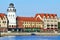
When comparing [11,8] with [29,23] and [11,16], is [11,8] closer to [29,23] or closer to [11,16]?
[11,16]

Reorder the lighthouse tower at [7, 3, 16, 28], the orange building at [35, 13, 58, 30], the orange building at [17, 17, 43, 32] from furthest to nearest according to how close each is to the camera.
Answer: the orange building at [35, 13, 58, 30], the orange building at [17, 17, 43, 32], the lighthouse tower at [7, 3, 16, 28]

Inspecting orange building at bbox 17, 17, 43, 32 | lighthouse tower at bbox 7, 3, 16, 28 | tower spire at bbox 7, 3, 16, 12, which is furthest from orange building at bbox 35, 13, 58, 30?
tower spire at bbox 7, 3, 16, 12

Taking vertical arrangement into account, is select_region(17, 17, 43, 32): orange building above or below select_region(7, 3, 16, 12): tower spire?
below

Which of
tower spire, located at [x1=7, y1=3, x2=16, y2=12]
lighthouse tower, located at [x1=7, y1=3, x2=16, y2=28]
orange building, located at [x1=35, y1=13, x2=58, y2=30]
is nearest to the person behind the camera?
tower spire, located at [x1=7, y1=3, x2=16, y2=12]

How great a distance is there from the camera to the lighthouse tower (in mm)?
108875

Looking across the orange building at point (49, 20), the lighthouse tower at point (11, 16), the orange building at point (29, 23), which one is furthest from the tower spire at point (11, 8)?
the orange building at point (49, 20)

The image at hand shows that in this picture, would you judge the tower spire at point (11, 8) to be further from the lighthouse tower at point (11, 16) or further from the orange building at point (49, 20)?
the orange building at point (49, 20)

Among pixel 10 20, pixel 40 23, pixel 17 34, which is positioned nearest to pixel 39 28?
pixel 40 23

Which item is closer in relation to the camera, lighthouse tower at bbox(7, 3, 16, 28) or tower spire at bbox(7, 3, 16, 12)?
tower spire at bbox(7, 3, 16, 12)

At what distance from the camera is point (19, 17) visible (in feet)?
375

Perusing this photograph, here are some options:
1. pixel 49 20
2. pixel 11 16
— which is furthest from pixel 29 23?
pixel 49 20

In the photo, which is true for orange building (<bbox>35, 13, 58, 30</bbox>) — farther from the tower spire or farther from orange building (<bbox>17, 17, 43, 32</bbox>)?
the tower spire

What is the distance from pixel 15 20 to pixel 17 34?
62.7ft

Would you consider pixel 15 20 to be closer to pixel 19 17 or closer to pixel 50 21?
pixel 19 17
